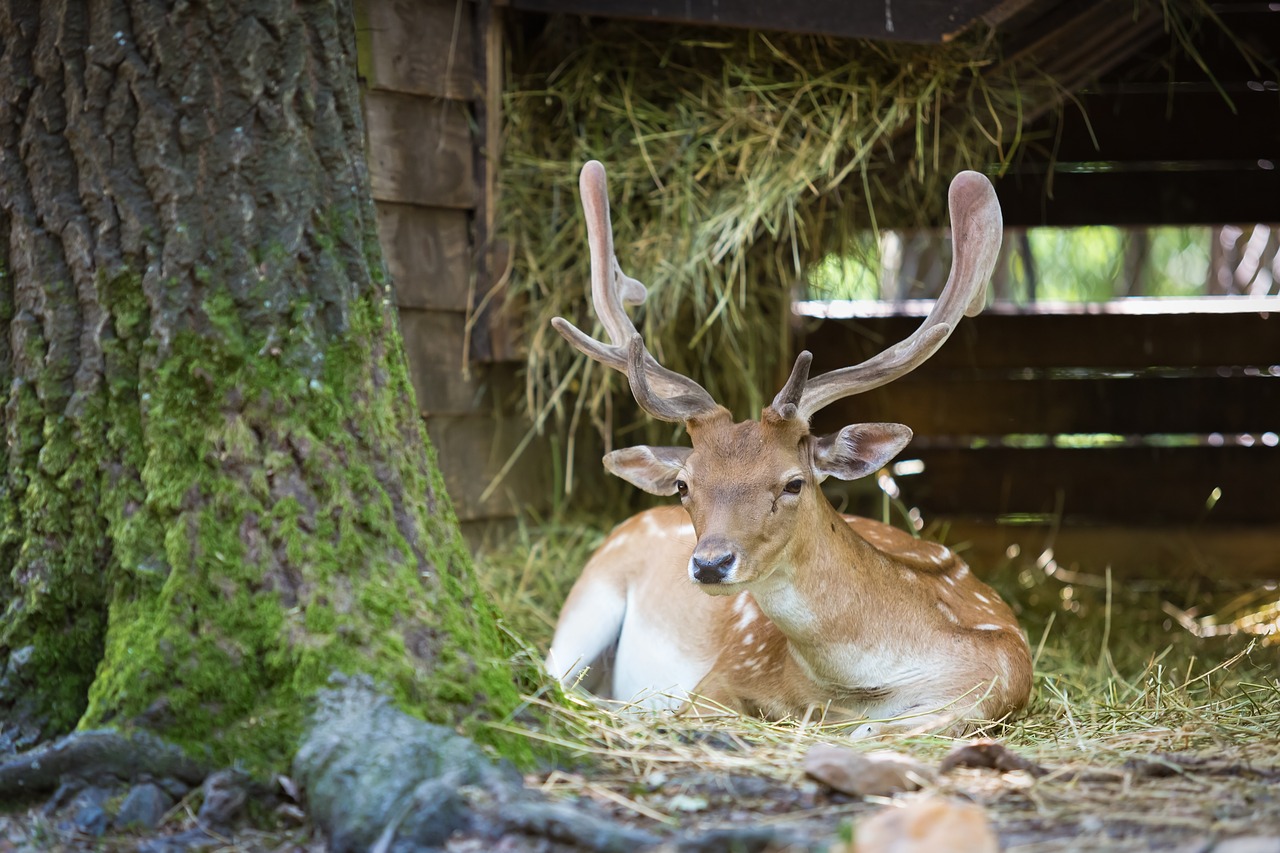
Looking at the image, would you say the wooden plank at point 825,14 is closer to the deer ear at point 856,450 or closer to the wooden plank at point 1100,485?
the deer ear at point 856,450

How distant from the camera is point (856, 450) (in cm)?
372

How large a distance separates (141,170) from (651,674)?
2522 mm

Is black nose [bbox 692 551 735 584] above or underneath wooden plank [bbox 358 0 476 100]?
underneath

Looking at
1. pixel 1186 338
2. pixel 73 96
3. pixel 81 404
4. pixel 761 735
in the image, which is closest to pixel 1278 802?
pixel 761 735

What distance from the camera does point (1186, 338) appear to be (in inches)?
263

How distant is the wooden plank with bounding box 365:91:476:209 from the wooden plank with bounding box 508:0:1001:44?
1.90ft

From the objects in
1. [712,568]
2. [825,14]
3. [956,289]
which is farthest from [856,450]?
[825,14]

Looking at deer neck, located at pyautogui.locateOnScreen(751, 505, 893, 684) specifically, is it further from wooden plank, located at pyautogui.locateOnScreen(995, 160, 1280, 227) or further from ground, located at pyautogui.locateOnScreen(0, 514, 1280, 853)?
wooden plank, located at pyautogui.locateOnScreen(995, 160, 1280, 227)

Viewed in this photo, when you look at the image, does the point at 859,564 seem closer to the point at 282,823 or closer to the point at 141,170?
the point at 282,823

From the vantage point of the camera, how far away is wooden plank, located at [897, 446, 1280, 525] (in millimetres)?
6742

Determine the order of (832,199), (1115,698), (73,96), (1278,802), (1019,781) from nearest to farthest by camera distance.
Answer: (1278,802), (1019,781), (73,96), (1115,698), (832,199)

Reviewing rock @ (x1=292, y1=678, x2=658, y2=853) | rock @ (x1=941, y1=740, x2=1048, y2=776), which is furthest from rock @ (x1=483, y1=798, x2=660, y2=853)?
rock @ (x1=941, y1=740, x2=1048, y2=776)

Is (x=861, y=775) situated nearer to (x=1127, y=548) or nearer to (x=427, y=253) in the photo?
(x=427, y=253)

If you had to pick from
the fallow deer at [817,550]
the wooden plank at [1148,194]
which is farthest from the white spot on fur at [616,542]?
the wooden plank at [1148,194]
